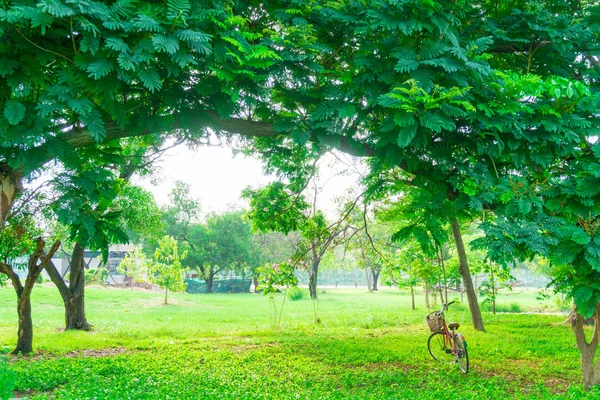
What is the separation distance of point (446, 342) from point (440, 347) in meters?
0.84

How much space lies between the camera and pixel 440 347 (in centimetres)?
824

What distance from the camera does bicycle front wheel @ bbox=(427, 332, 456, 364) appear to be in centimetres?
751

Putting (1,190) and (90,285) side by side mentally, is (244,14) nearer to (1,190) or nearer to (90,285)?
(1,190)

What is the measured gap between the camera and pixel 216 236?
107ft

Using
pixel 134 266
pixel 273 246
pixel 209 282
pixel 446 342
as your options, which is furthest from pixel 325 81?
pixel 273 246

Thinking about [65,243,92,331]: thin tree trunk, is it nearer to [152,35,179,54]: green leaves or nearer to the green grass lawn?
the green grass lawn

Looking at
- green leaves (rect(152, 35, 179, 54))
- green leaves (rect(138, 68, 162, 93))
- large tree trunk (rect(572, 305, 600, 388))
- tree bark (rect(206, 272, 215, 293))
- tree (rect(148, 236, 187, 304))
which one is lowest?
tree bark (rect(206, 272, 215, 293))

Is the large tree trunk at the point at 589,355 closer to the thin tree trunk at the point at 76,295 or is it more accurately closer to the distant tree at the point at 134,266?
the thin tree trunk at the point at 76,295

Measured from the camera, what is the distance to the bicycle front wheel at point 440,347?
751 centimetres

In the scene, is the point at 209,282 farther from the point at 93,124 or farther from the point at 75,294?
the point at 93,124

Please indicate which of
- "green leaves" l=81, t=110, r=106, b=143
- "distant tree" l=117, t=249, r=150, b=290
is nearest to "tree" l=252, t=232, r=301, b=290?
"distant tree" l=117, t=249, r=150, b=290

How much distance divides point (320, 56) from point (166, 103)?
5.62 ft

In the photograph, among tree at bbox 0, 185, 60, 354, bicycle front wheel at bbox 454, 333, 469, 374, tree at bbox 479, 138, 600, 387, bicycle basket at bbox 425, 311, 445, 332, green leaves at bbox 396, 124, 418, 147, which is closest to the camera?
green leaves at bbox 396, 124, 418, 147

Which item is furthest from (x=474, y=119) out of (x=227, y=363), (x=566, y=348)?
(x=566, y=348)
